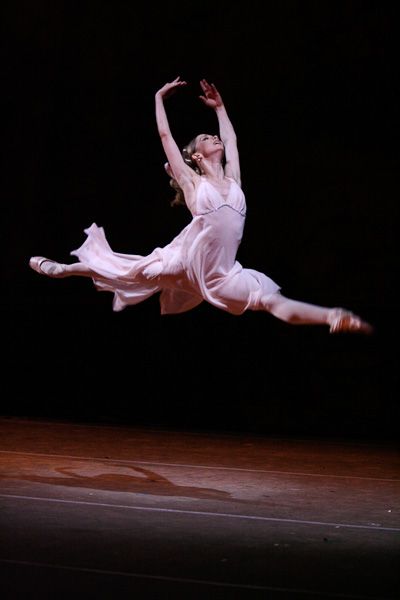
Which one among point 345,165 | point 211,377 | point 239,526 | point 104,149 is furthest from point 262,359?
point 239,526

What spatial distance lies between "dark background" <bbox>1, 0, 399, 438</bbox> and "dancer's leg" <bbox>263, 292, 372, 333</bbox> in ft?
6.46

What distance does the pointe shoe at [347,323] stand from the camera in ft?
12.0

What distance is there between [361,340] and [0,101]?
2.97 metres

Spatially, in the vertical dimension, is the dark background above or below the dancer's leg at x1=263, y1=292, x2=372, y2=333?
above

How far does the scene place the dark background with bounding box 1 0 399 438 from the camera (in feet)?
19.1

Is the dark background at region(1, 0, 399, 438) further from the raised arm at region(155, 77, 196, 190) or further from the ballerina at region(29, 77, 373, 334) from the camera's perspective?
the raised arm at region(155, 77, 196, 190)

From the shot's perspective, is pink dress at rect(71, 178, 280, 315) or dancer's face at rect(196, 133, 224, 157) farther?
dancer's face at rect(196, 133, 224, 157)

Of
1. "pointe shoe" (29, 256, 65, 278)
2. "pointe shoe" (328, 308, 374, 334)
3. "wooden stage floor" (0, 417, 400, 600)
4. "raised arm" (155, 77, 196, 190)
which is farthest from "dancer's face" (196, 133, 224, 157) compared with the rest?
"wooden stage floor" (0, 417, 400, 600)

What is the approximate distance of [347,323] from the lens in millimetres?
3672

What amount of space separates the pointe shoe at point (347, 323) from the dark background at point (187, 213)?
2.22m

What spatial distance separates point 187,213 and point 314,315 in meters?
2.66

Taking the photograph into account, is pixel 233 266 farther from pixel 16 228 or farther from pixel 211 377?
pixel 16 228

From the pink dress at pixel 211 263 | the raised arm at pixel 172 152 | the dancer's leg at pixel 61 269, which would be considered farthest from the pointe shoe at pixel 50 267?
the raised arm at pixel 172 152

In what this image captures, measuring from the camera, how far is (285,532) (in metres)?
3.50
